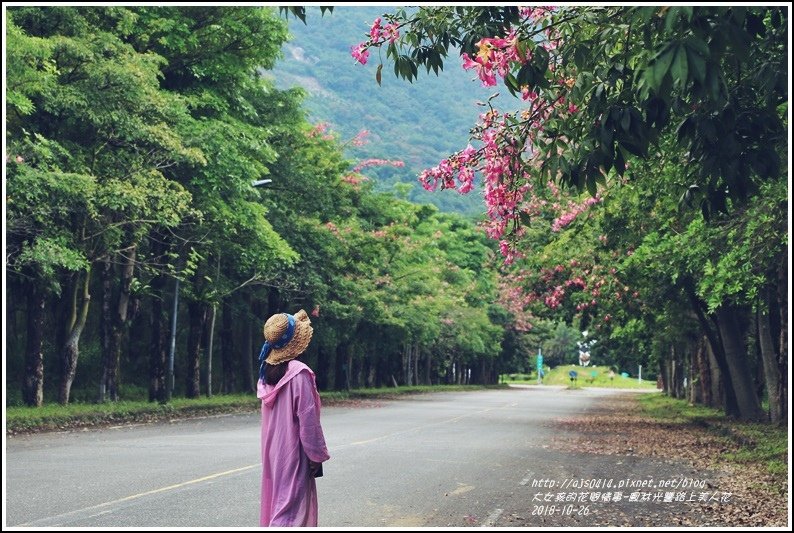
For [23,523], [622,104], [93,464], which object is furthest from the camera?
[93,464]

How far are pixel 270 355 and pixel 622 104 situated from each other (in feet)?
11.3

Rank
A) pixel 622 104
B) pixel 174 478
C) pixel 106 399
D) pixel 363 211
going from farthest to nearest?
pixel 363 211 < pixel 106 399 < pixel 174 478 < pixel 622 104

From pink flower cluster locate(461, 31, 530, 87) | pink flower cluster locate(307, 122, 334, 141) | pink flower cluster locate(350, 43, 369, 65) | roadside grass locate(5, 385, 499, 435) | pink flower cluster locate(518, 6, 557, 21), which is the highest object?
pink flower cluster locate(307, 122, 334, 141)

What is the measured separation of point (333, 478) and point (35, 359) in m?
15.3

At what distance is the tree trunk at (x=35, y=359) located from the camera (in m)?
26.7

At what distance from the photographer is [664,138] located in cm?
1470

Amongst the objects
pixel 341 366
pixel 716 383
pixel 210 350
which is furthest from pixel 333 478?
pixel 341 366

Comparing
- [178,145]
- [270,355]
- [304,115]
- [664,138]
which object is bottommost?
[270,355]

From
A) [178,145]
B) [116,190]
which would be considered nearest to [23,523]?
[116,190]

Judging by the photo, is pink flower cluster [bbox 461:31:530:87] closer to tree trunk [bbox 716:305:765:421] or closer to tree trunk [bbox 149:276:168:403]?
tree trunk [bbox 716:305:765:421]

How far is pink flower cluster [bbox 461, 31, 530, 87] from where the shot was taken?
8.38 m

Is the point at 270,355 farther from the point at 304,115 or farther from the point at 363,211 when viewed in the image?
the point at 363,211

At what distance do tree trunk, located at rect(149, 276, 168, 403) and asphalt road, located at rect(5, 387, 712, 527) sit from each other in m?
7.13

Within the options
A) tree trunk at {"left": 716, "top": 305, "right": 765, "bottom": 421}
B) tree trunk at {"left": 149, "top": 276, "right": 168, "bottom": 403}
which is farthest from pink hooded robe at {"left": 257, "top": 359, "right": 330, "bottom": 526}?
tree trunk at {"left": 149, "top": 276, "right": 168, "bottom": 403}
